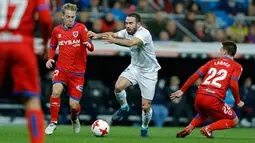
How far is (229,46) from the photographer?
12922mm

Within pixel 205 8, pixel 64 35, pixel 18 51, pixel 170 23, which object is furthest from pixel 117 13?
pixel 18 51

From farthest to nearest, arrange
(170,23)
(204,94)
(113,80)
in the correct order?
(113,80) < (170,23) < (204,94)

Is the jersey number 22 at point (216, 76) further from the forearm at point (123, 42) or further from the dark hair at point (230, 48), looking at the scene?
the forearm at point (123, 42)

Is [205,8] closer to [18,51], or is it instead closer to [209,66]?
[209,66]

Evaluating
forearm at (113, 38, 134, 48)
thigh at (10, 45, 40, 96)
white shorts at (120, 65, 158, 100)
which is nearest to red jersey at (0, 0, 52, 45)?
thigh at (10, 45, 40, 96)

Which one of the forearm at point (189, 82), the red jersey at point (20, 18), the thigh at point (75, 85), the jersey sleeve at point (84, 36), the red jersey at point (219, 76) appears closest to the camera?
the red jersey at point (20, 18)

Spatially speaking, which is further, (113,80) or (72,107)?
(113,80)

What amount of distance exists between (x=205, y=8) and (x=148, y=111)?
468 inches

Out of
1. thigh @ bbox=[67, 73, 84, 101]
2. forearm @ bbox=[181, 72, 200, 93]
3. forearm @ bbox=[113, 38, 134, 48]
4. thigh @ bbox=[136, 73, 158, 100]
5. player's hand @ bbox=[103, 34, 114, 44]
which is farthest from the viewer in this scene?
thigh @ bbox=[136, 73, 158, 100]

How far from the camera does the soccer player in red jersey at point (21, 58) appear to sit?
22.7 ft

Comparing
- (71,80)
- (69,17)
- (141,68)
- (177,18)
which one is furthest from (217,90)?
(177,18)

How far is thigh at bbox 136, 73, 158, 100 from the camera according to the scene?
13.4 m

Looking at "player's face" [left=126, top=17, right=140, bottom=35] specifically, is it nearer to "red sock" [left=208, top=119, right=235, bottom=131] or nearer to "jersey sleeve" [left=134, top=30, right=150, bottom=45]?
"jersey sleeve" [left=134, top=30, right=150, bottom=45]

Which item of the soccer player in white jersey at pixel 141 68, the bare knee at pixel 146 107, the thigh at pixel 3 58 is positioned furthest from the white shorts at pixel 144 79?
the thigh at pixel 3 58
